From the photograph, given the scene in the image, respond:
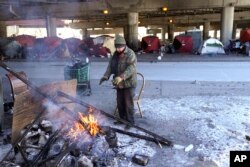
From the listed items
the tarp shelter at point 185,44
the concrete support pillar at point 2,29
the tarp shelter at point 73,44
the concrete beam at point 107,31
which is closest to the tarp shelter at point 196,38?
the tarp shelter at point 185,44

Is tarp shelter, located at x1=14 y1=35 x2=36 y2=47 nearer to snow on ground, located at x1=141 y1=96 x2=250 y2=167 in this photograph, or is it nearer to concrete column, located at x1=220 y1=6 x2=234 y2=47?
concrete column, located at x1=220 y1=6 x2=234 y2=47

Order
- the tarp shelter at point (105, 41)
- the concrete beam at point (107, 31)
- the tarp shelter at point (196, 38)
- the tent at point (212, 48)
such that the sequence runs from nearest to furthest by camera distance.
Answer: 1. the tent at point (212, 48)
2. the tarp shelter at point (105, 41)
3. the tarp shelter at point (196, 38)
4. the concrete beam at point (107, 31)

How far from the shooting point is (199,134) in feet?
20.4

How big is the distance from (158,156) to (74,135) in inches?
58.2

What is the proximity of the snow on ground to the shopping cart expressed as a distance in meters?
1.87

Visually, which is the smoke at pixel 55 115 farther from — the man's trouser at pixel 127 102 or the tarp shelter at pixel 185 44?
the tarp shelter at pixel 185 44

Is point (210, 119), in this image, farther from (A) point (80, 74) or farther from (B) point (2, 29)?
(B) point (2, 29)

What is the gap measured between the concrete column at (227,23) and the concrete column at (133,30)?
24.1 ft

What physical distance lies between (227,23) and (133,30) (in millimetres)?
7996

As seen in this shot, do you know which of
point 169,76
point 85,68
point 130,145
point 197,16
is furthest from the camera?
point 197,16

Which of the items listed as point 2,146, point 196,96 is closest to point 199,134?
point 196,96

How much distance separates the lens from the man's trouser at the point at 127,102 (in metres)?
6.64

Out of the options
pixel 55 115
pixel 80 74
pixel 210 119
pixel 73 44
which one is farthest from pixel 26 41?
pixel 210 119

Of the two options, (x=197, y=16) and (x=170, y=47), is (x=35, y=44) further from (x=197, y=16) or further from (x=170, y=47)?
(x=197, y=16)
